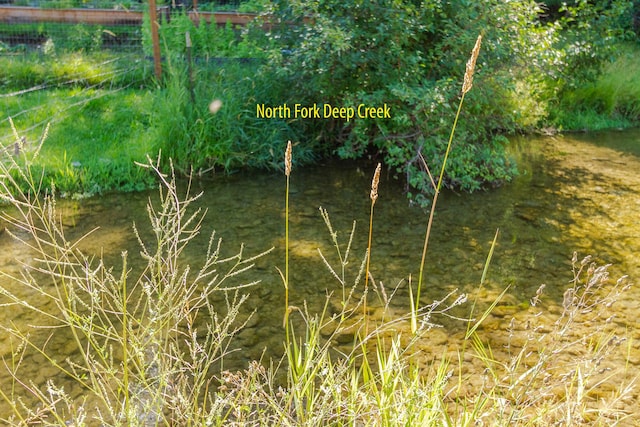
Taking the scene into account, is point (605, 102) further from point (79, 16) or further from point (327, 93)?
point (79, 16)

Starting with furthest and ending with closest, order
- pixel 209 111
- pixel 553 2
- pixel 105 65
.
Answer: pixel 553 2, pixel 105 65, pixel 209 111

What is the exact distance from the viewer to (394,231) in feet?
16.3

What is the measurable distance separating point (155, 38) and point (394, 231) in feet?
14.2

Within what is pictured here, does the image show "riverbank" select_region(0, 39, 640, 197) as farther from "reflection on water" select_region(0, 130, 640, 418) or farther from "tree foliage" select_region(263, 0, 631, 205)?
"tree foliage" select_region(263, 0, 631, 205)

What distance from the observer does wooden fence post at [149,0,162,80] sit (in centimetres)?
736

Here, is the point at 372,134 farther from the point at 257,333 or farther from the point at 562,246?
the point at 257,333

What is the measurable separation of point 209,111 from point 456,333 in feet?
13.1

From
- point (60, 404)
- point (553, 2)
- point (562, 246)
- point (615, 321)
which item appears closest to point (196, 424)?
point (60, 404)

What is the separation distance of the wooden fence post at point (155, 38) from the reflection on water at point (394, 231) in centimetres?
226

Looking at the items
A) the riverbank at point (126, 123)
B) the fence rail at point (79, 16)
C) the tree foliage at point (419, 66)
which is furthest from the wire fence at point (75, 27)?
the tree foliage at point (419, 66)

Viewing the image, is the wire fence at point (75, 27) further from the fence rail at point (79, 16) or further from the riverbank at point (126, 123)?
the riverbank at point (126, 123)

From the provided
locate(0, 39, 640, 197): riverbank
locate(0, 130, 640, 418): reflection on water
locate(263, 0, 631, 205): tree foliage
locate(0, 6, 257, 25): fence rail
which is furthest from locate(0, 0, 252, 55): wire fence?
locate(0, 130, 640, 418): reflection on water

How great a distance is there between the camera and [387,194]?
592 cm

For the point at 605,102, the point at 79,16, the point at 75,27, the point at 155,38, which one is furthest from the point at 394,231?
the point at 79,16
